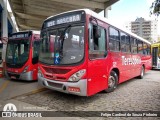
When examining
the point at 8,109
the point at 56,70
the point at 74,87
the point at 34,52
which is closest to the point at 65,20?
the point at 56,70

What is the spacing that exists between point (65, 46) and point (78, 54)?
0.56 meters

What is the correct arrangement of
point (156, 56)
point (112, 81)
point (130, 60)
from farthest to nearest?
point (156, 56), point (130, 60), point (112, 81)

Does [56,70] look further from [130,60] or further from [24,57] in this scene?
[130,60]

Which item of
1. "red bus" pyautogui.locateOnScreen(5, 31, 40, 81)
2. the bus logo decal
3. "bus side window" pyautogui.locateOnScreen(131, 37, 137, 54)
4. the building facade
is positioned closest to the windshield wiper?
the bus logo decal

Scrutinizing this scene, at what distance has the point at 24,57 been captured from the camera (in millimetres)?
8633

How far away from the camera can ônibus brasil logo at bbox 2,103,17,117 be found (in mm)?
4477

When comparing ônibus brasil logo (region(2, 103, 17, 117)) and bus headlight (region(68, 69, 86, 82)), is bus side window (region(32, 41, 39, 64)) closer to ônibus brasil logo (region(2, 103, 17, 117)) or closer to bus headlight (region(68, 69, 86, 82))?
ônibus brasil logo (region(2, 103, 17, 117))

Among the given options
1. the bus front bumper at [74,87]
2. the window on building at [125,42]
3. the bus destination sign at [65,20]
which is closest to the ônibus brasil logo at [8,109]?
the bus front bumper at [74,87]

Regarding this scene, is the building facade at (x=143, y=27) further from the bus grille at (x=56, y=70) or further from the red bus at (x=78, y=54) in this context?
the bus grille at (x=56, y=70)

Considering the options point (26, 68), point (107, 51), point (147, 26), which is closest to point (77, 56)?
point (107, 51)

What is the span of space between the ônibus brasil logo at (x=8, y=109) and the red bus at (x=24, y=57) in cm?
339

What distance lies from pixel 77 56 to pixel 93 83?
0.97 m

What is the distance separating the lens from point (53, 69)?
18.3 feet

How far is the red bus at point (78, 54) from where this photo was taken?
504 cm
